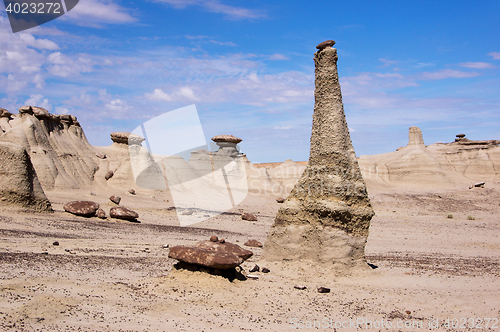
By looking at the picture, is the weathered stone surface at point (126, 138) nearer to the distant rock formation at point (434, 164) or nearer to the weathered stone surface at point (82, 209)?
the weathered stone surface at point (82, 209)

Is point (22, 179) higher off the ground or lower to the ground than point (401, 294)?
higher

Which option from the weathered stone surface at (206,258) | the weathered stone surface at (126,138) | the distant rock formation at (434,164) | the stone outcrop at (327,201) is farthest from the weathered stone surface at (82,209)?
the distant rock formation at (434,164)

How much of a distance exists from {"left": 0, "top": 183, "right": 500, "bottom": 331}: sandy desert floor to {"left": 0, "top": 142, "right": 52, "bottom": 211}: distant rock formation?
913mm

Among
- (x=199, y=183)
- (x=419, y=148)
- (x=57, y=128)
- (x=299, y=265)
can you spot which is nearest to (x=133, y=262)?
(x=299, y=265)

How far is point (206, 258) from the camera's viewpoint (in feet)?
17.7

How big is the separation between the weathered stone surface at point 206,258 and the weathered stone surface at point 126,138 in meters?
20.6

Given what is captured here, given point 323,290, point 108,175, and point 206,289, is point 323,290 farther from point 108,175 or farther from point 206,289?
point 108,175

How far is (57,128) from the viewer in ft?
73.4

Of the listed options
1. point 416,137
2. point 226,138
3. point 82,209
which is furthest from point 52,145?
point 416,137

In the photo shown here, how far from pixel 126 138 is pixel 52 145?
17.1 ft

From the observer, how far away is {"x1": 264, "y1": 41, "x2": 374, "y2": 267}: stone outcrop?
680 centimetres

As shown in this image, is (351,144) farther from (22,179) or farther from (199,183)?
(199,183)

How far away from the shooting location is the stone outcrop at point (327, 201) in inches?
268

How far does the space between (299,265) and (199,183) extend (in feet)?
68.7
